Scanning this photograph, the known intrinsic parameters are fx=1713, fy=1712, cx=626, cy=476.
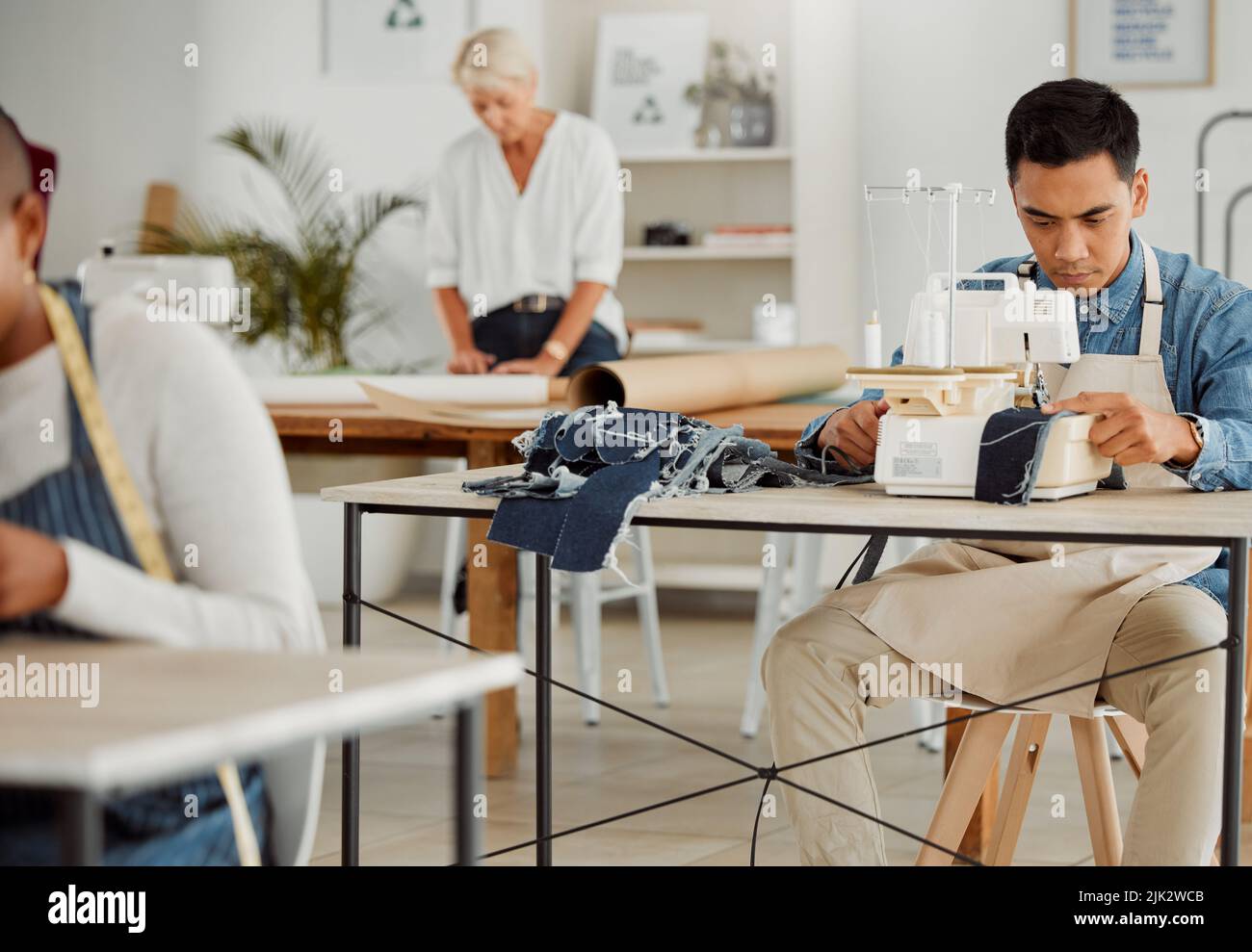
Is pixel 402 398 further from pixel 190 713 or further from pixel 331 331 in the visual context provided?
pixel 331 331

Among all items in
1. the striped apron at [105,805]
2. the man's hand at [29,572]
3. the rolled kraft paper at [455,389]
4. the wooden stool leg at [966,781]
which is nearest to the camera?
the man's hand at [29,572]

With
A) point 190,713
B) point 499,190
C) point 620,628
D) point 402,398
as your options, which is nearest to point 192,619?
point 190,713

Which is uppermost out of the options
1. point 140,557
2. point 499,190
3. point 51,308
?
point 499,190

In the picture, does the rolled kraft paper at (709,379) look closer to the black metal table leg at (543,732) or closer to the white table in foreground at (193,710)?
the black metal table leg at (543,732)

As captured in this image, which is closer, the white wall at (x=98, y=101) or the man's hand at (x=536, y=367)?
the man's hand at (x=536, y=367)

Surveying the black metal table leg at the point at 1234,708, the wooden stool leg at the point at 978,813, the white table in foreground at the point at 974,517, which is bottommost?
the wooden stool leg at the point at 978,813

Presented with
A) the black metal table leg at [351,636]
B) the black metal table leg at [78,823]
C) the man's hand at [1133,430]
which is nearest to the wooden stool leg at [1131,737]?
the man's hand at [1133,430]

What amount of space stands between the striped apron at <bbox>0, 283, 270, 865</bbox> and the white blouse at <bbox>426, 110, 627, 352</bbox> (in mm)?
2914

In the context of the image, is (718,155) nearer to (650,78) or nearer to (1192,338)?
(650,78)

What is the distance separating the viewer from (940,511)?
194 centimetres

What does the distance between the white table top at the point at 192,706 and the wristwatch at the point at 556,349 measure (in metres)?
2.79

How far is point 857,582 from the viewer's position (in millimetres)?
2473

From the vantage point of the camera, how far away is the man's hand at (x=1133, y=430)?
210 centimetres
